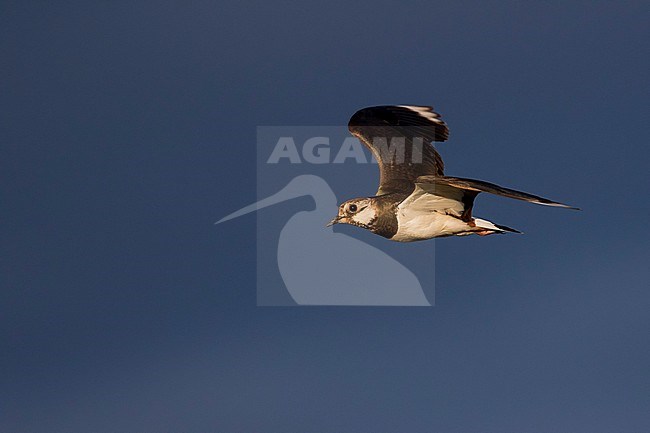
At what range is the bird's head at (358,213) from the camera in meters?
24.6

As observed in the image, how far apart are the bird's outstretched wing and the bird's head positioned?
5.36ft

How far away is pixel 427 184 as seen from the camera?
23484 mm

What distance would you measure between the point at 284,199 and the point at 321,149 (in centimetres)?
321

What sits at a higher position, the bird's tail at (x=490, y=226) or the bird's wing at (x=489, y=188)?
A: the bird's wing at (x=489, y=188)

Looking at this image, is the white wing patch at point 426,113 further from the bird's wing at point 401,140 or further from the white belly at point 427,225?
the white belly at point 427,225

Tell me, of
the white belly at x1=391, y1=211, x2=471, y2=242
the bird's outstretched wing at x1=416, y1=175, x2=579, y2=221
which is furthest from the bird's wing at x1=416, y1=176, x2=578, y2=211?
the white belly at x1=391, y1=211, x2=471, y2=242

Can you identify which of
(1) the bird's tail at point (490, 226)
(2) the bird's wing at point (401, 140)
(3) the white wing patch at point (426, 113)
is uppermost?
(3) the white wing patch at point (426, 113)

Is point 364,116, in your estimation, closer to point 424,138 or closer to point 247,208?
point 424,138

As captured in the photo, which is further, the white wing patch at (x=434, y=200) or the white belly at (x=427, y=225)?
the white belly at (x=427, y=225)

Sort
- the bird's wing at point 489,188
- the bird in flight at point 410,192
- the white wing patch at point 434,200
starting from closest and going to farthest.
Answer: the bird's wing at point 489,188
the white wing patch at point 434,200
the bird in flight at point 410,192

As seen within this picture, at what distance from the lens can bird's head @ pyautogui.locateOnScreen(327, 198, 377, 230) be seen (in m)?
24.6

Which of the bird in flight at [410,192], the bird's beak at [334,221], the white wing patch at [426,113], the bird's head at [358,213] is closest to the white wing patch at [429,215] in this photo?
the bird in flight at [410,192]

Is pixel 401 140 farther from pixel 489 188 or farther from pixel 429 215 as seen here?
pixel 489 188

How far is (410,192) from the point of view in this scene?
24.5 meters
